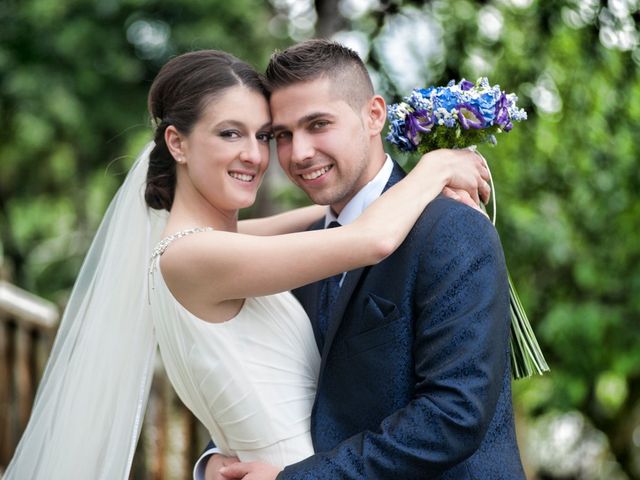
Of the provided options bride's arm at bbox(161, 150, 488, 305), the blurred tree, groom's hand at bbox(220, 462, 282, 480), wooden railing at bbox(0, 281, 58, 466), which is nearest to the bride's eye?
bride's arm at bbox(161, 150, 488, 305)

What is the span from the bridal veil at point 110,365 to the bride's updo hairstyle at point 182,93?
131 millimetres

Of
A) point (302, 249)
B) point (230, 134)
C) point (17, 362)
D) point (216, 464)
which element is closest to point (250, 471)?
point (216, 464)

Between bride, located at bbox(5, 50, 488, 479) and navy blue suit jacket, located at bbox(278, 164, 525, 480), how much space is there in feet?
0.42

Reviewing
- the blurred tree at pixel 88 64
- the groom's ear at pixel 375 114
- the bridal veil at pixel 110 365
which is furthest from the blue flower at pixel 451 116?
the blurred tree at pixel 88 64

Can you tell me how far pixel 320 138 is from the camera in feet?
10.0

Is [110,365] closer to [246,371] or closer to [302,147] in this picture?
[246,371]

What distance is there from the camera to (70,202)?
46.2 ft

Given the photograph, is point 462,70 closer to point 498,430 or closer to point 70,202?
point 498,430

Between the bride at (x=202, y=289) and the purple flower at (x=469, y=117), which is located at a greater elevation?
the purple flower at (x=469, y=117)

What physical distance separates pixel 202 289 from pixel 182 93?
695mm

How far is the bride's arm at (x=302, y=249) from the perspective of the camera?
2.73m

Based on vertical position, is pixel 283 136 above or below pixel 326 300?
above

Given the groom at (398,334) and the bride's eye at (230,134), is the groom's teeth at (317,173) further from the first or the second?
the bride's eye at (230,134)

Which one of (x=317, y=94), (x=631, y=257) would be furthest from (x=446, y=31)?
(x=317, y=94)
